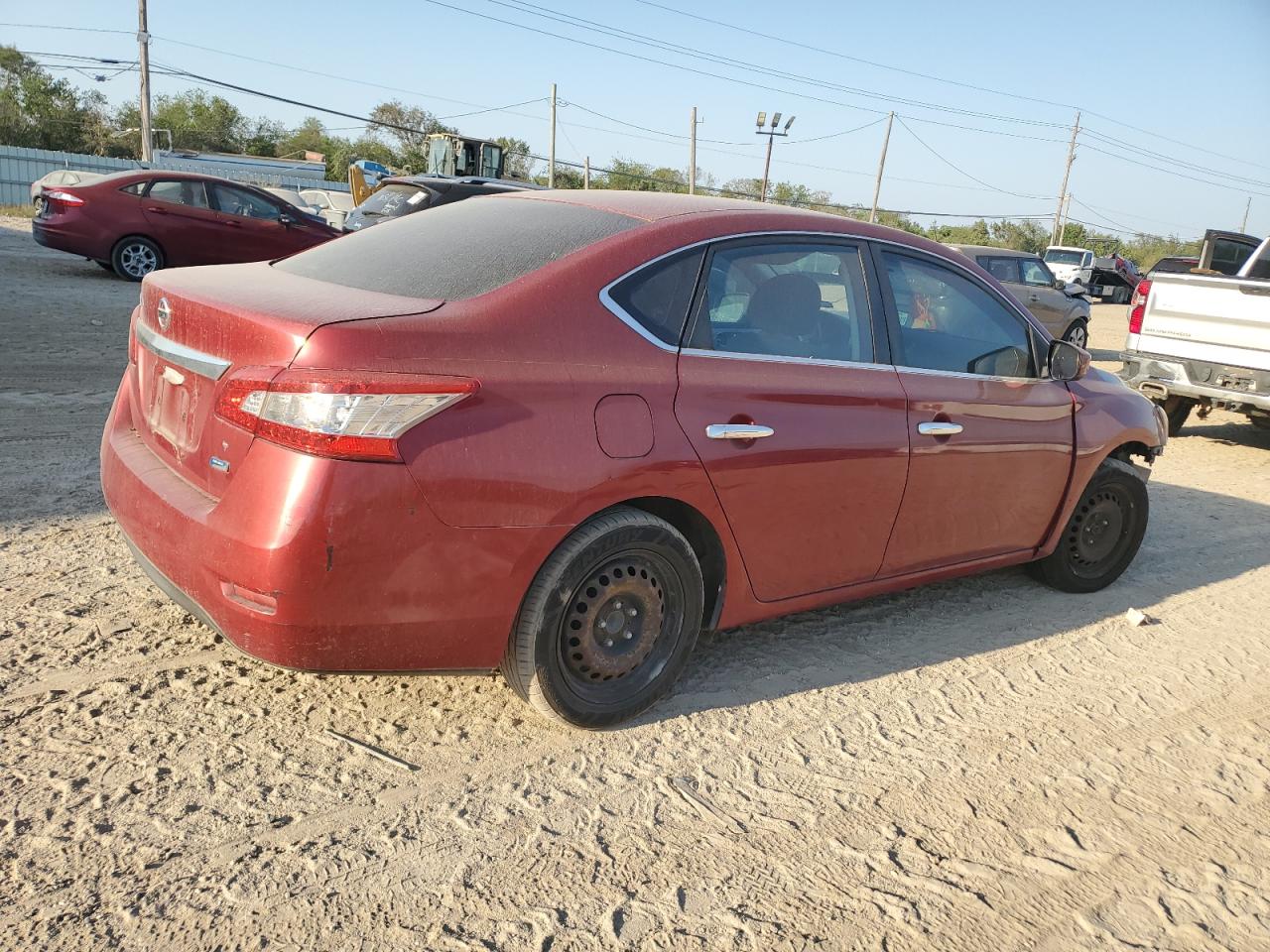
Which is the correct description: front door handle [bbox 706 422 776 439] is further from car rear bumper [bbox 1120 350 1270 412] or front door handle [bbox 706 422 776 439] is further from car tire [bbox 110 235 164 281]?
car tire [bbox 110 235 164 281]

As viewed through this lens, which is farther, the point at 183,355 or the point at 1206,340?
the point at 1206,340

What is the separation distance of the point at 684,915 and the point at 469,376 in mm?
1491

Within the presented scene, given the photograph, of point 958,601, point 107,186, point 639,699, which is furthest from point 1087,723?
point 107,186

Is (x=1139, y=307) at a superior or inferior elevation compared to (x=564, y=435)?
superior

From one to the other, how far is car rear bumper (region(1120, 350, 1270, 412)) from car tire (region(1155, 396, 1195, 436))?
328mm

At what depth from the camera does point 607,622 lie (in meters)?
3.17

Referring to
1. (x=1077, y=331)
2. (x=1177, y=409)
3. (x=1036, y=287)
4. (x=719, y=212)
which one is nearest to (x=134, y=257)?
(x=719, y=212)

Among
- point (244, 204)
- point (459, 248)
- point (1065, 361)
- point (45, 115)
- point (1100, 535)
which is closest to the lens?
point (459, 248)

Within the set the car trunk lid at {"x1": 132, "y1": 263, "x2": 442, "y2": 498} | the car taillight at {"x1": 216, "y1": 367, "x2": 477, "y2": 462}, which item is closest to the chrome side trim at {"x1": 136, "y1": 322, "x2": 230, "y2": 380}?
the car trunk lid at {"x1": 132, "y1": 263, "x2": 442, "y2": 498}

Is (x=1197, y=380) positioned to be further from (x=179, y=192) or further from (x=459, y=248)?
(x=179, y=192)

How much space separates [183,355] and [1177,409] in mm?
9222

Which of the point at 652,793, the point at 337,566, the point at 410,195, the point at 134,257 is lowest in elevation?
the point at 652,793

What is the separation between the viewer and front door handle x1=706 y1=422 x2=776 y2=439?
10.5 ft

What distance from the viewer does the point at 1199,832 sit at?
3018 millimetres
